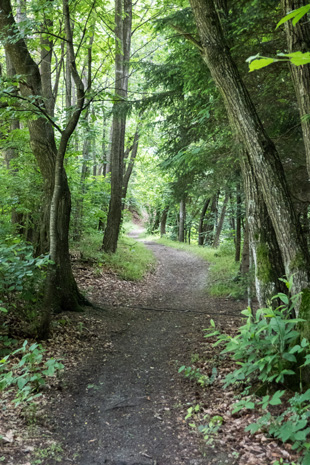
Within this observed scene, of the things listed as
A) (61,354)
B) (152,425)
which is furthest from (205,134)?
(152,425)

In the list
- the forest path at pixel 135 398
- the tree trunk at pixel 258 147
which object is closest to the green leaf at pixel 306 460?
the forest path at pixel 135 398

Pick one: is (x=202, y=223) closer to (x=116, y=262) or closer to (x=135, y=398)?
(x=116, y=262)

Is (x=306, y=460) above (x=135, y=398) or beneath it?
above

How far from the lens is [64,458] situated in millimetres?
2975

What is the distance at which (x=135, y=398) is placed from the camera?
13.5 ft

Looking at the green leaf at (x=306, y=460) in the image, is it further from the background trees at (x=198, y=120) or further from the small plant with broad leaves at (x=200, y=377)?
the background trees at (x=198, y=120)

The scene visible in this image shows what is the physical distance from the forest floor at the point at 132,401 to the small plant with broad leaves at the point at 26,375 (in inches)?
8.0

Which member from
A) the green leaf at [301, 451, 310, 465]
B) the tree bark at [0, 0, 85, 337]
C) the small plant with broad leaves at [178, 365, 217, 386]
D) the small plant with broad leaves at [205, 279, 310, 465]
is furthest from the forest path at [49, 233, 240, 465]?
the tree bark at [0, 0, 85, 337]

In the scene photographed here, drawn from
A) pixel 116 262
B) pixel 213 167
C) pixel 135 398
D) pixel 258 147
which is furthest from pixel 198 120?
pixel 116 262

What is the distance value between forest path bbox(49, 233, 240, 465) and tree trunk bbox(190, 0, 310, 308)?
2.23 m

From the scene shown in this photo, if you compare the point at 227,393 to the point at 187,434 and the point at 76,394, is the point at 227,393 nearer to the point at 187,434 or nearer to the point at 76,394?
the point at 187,434

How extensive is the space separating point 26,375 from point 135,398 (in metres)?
1.36

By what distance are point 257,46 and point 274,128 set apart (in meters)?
1.82

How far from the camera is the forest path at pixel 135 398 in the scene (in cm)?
310
